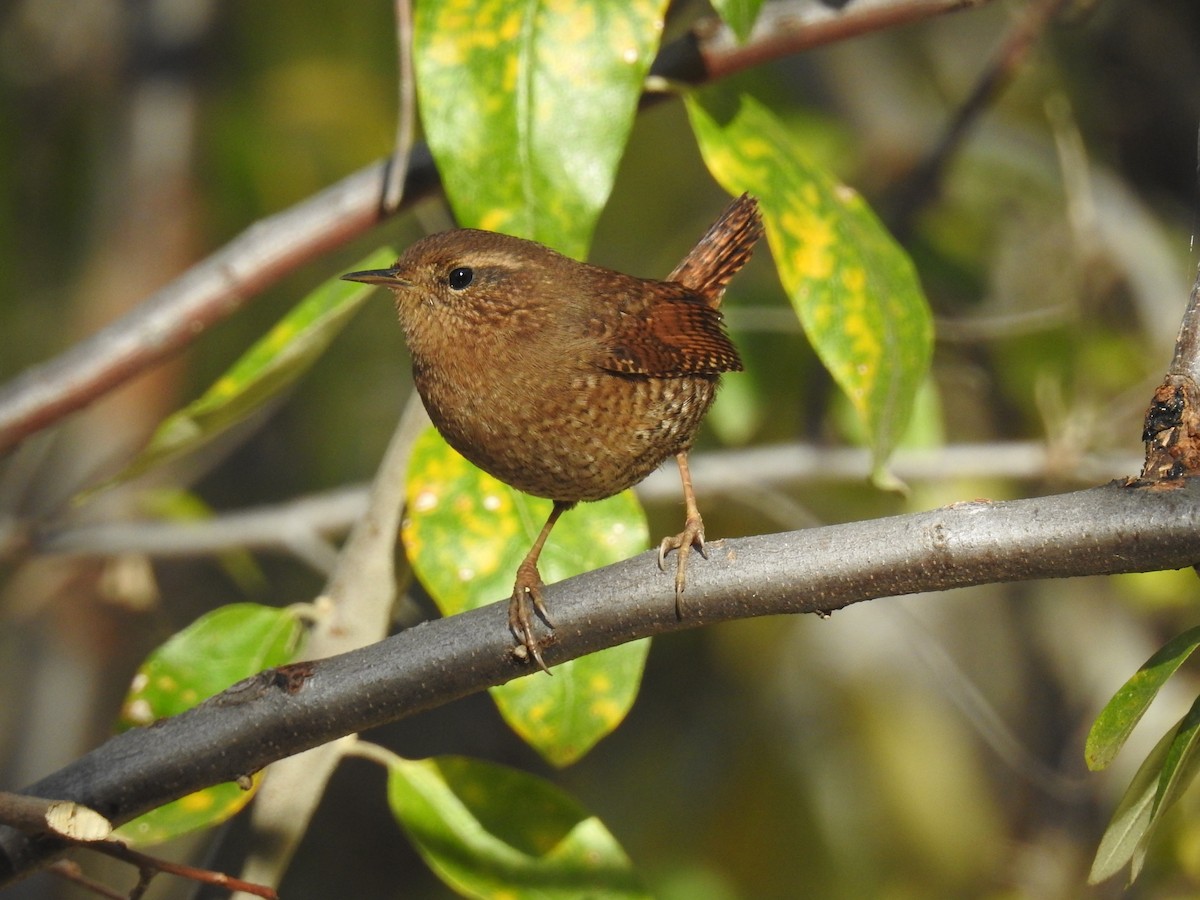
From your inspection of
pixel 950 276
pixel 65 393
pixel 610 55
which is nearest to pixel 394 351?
pixel 950 276

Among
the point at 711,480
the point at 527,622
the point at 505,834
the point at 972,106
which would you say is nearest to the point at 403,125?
the point at 527,622

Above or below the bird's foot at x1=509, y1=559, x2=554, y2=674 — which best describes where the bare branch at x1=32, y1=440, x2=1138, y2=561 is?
above

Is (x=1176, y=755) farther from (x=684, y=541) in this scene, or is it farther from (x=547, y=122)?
(x=547, y=122)

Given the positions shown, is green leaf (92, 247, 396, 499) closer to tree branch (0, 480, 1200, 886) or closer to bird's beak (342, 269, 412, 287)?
bird's beak (342, 269, 412, 287)

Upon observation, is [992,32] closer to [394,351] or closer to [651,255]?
[651,255]

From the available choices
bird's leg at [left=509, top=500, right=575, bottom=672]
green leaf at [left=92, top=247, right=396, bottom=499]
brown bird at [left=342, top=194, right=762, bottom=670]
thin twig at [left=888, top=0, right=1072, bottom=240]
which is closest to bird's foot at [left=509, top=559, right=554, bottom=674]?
bird's leg at [left=509, top=500, right=575, bottom=672]
